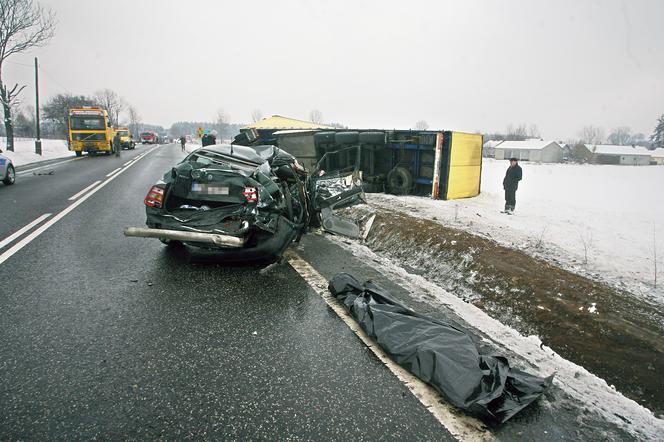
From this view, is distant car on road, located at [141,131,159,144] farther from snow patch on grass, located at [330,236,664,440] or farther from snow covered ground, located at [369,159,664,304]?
snow patch on grass, located at [330,236,664,440]

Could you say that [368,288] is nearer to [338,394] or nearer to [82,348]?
[338,394]

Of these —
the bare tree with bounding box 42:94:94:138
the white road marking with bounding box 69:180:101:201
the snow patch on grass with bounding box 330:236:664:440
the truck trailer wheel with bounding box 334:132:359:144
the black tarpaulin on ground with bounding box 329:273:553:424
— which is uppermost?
the bare tree with bounding box 42:94:94:138

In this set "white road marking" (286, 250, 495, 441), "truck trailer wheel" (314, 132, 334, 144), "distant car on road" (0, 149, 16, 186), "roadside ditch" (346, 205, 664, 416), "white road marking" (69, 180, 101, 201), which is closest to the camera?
"white road marking" (286, 250, 495, 441)

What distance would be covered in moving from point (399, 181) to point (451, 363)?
9.74 m

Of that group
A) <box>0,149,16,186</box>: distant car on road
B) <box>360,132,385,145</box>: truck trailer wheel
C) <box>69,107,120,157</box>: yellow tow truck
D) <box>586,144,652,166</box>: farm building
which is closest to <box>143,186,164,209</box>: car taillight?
<box>360,132,385,145</box>: truck trailer wheel

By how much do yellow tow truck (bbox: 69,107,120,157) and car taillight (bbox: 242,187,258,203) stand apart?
25.4 metres

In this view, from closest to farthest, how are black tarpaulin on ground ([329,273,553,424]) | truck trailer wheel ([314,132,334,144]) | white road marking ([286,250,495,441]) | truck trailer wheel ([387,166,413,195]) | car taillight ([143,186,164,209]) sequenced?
1. white road marking ([286,250,495,441])
2. black tarpaulin on ground ([329,273,553,424])
3. car taillight ([143,186,164,209])
4. truck trailer wheel ([387,166,413,195])
5. truck trailer wheel ([314,132,334,144])

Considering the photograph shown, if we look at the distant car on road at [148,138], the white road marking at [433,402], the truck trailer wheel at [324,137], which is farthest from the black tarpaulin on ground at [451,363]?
the distant car on road at [148,138]

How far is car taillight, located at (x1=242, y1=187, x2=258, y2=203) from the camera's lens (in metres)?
4.60

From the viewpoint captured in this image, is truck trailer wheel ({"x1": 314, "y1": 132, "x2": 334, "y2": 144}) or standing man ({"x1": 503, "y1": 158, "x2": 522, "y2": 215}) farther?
truck trailer wheel ({"x1": 314, "y1": 132, "x2": 334, "y2": 144})

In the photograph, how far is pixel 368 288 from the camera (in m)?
3.82

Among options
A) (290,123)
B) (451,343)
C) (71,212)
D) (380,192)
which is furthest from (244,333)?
(290,123)

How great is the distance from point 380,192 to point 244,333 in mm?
9477

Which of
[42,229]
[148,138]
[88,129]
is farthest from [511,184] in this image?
[148,138]
